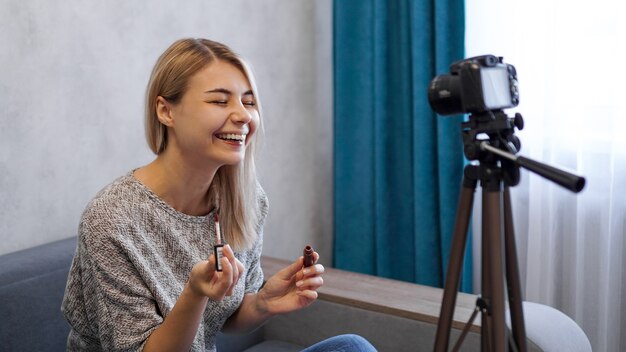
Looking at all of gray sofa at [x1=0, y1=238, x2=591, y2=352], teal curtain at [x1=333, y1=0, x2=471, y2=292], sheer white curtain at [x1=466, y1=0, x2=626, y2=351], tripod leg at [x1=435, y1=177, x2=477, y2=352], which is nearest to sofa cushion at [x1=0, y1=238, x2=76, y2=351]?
gray sofa at [x1=0, y1=238, x2=591, y2=352]

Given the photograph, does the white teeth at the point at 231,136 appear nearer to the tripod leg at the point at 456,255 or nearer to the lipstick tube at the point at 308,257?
the lipstick tube at the point at 308,257

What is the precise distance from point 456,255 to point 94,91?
1.19m

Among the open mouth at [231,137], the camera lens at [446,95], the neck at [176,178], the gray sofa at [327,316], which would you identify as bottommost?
the gray sofa at [327,316]

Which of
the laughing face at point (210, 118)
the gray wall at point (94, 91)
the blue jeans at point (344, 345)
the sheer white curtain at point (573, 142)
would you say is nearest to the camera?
the laughing face at point (210, 118)

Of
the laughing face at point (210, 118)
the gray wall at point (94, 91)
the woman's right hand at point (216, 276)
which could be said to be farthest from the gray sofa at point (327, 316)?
the woman's right hand at point (216, 276)

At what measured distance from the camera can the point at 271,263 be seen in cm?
226

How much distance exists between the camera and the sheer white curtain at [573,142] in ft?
7.39

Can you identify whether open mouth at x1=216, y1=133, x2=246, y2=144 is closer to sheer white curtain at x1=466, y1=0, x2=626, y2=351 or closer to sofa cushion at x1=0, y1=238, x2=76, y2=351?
sofa cushion at x1=0, y1=238, x2=76, y2=351

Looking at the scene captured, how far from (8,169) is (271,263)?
82 centimetres

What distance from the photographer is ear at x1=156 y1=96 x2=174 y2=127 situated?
1.49 metres

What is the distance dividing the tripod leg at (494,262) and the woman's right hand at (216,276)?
16.2 inches

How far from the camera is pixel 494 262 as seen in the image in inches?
46.7

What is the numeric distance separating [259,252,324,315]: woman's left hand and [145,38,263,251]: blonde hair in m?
0.13

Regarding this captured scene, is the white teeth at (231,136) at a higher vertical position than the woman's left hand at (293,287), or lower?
higher
